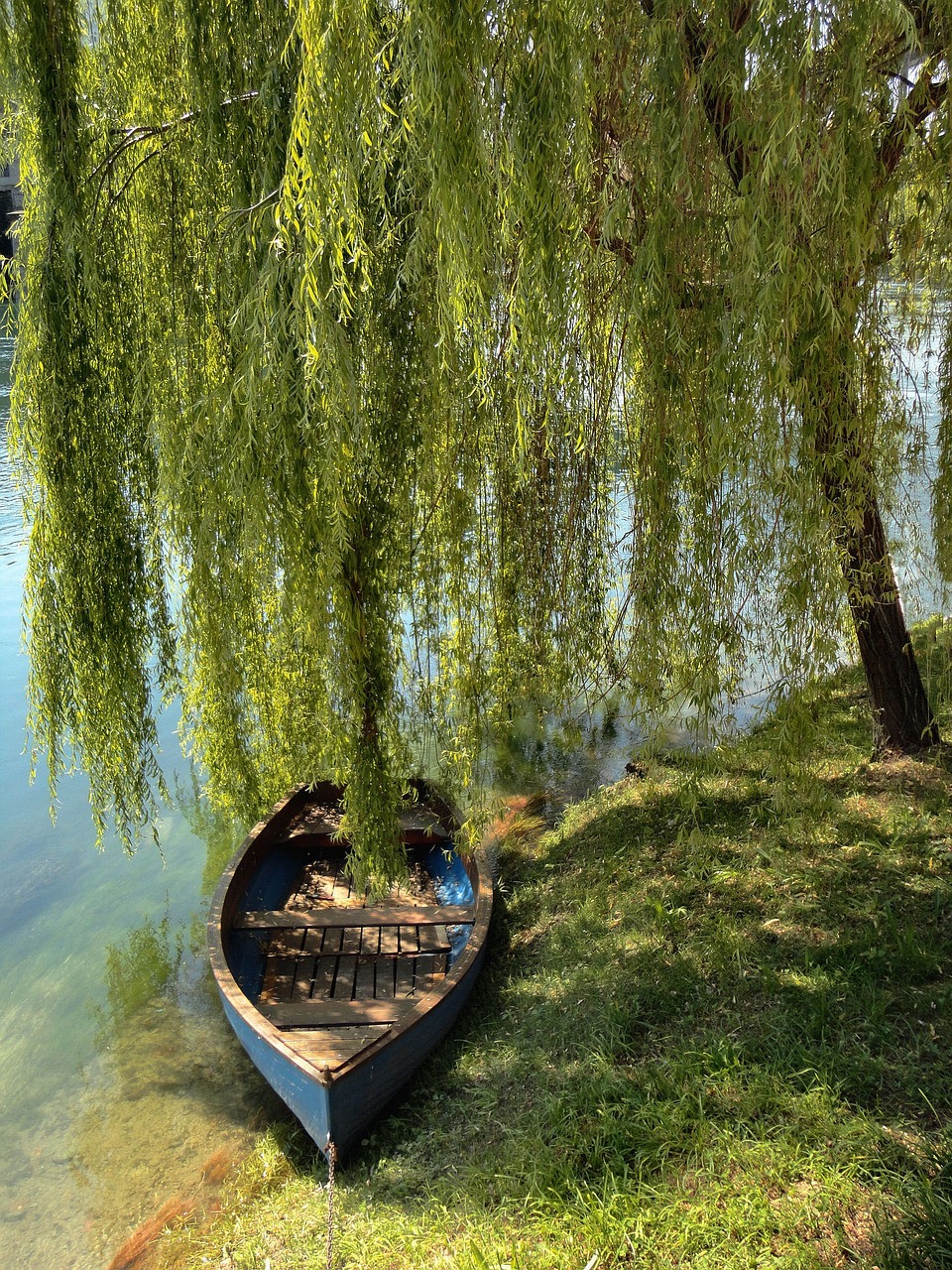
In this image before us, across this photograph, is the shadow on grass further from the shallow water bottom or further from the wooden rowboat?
the shallow water bottom

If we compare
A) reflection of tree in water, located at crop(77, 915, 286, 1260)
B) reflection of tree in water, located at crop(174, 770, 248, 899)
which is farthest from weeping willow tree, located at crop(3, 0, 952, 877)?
reflection of tree in water, located at crop(174, 770, 248, 899)

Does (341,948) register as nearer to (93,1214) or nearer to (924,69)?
(93,1214)

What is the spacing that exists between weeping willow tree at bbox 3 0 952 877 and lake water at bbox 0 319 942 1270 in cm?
127

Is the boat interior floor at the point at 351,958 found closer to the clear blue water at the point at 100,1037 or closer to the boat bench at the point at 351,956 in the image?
the boat bench at the point at 351,956

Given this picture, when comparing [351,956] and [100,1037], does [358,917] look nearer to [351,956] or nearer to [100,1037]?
[351,956]

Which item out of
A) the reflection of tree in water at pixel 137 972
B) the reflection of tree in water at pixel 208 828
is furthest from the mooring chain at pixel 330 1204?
the reflection of tree in water at pixel 208 828

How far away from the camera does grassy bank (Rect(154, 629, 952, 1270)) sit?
2.94 m

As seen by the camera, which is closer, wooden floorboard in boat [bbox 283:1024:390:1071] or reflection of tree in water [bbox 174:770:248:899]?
wooden floorboard in boat [bbox 283:1024:390:1071]

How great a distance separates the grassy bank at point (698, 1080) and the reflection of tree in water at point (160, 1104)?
27cm

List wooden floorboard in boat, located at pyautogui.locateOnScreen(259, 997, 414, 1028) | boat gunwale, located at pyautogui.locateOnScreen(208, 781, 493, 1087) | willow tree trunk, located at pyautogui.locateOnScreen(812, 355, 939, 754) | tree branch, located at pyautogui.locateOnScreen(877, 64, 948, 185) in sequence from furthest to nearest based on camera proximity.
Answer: wooden floorboard in boat, located at pyautogui.locateOnScreen(259, 997, 414, 1028), boat gunwale, located at pyautogui.locateOnScreen(208, 781, 493, 1087), willow tree trunk, located at pyautogui.locateOnScreen(812, 355, 939, 754), tree branch, located at pyautogui.locateOnScreen(877, 64, 948, 185)

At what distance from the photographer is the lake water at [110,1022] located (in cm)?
421

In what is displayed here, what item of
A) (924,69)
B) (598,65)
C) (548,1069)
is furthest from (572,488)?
(548,1069)

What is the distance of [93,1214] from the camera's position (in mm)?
4121

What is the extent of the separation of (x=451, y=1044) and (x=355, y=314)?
337cm
